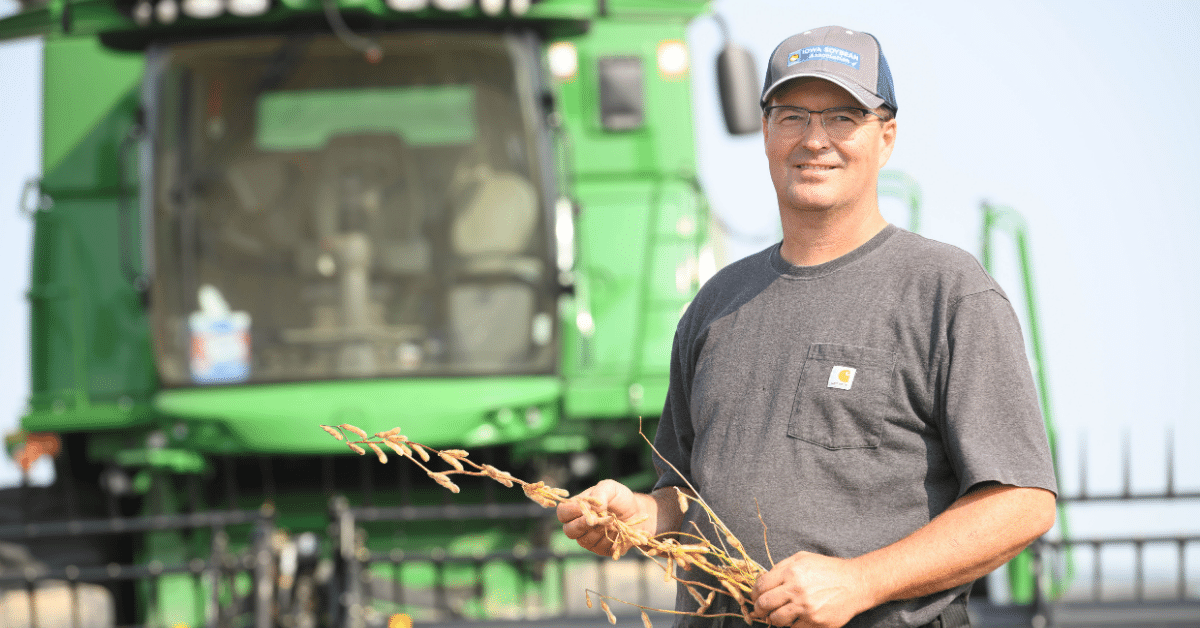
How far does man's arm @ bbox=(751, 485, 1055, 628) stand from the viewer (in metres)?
1.58

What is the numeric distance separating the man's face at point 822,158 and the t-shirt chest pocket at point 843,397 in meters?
0.23

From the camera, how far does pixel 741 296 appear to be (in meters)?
1.92

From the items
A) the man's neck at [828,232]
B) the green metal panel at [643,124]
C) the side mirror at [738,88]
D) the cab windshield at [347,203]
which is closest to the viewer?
the man's neck at [828,232]

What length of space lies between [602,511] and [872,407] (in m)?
0.45

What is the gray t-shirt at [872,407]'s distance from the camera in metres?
1.65

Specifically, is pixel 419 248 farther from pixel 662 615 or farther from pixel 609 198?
pixel 662 615

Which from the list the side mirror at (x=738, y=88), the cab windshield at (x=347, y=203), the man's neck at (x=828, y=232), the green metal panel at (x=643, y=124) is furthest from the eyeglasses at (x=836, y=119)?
the green metal panel at (x=643, y=124)

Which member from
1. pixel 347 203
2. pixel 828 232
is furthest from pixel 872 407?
pixel 347 203

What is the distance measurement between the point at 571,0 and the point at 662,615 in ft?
9.00

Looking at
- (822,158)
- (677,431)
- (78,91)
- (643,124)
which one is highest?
(78,91)

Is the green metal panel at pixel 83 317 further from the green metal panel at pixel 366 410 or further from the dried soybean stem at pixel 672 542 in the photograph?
the dried soybean stem at pixel 672 542

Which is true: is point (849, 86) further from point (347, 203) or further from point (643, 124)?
point (643, 124)

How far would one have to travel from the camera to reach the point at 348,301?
17.0 ft

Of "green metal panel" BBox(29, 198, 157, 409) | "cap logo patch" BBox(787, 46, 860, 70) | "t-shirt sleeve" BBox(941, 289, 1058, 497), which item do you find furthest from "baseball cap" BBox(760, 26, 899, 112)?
"green metal panel" BBox(29, 198, 157, 409)
